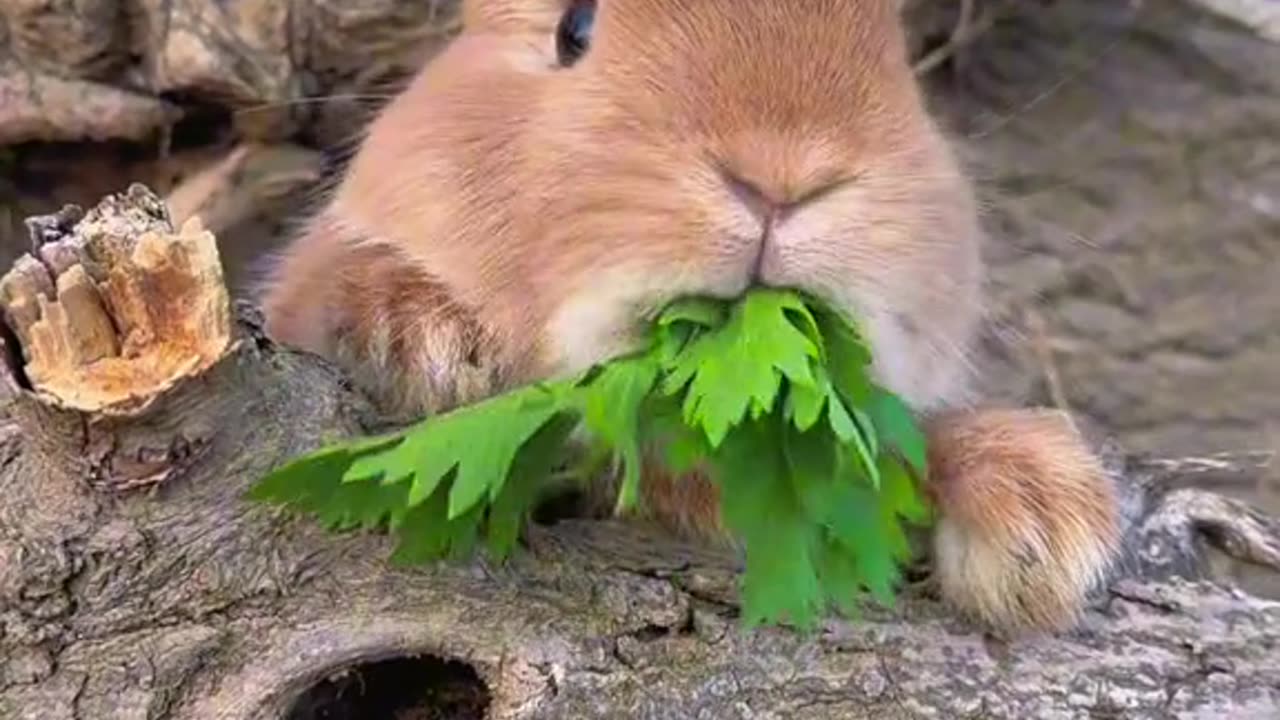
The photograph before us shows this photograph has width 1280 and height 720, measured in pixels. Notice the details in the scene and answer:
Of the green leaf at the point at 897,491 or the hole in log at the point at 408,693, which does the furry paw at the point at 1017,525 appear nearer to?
the green leaf at the point at 897,491

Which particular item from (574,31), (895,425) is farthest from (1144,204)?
(895,425)

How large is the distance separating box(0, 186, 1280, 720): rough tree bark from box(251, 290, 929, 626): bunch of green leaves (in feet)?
0.35

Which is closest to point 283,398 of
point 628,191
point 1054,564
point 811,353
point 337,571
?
point 337,571

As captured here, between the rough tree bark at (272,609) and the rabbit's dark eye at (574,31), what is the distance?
0.34 meters

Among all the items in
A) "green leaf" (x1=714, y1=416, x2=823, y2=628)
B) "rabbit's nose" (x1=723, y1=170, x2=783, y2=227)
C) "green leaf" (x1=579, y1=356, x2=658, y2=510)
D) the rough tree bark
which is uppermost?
"rabbit's nose" (x1=723, y1=170, x2=783, y2=227)

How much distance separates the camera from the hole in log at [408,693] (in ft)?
4.90

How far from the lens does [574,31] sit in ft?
5.35

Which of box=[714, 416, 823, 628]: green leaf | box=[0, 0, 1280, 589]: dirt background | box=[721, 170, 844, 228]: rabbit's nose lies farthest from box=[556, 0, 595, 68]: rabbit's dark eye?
box=[0, 0, 1280, 589]: dirt background

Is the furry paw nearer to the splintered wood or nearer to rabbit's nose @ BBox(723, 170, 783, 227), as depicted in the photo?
rabbit's nose @ BBox(723, 170, 783, 227)

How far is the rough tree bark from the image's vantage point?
4.66ft

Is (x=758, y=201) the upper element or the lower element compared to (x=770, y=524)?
upper

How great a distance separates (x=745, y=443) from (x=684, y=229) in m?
0.14

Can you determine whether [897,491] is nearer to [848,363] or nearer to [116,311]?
[848,363]

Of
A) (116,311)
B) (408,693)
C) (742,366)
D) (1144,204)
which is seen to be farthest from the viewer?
(1144,204)
